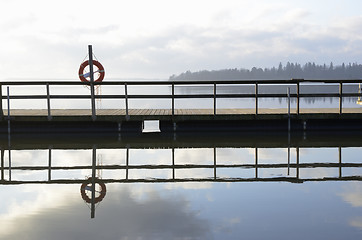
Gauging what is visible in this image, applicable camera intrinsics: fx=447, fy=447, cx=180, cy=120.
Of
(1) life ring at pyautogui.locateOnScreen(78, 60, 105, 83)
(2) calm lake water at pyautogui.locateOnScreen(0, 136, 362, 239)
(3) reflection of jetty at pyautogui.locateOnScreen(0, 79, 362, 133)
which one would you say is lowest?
(2) calm lake water at pyautogui.locateOnScreen(0, 136, 362, 239)

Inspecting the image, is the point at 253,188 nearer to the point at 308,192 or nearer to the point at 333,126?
the point at 308,192

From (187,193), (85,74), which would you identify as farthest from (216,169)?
(85,74)

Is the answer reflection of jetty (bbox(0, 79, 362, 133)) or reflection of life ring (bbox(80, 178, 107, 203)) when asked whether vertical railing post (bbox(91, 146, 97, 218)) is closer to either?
reflection of life ring (bbox(80, 178, 107, 203))

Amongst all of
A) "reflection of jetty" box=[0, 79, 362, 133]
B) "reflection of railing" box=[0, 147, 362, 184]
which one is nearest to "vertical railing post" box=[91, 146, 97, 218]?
"reflection of railing" box=[0, 147, 362, 184]

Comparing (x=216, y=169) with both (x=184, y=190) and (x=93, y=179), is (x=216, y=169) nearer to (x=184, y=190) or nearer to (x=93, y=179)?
(x=184, y=190)

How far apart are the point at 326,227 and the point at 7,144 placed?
905 cm

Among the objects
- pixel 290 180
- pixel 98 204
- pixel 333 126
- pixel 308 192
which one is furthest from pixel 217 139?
pixel 98 204

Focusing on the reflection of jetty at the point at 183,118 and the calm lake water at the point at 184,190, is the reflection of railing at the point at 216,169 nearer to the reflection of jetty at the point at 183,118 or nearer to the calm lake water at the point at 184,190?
the calm lake water at the point at 184,190

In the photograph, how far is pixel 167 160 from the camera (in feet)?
29.3

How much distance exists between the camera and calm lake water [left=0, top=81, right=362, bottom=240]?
14.9 feet


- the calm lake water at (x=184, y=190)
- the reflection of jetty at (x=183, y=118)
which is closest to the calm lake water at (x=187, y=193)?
the calm lake water at (x=184, y=190)

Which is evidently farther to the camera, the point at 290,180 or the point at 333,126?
the point at 333,126

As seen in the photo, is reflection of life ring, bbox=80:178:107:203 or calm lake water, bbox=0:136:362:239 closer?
calm lake water, bbox=0:136:362:239

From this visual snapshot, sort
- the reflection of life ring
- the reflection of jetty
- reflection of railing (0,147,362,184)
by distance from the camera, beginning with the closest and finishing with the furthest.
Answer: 1. the reflection of life ring
2. reflection of railing (0,147,362,184)
3. the reflection of jetty
